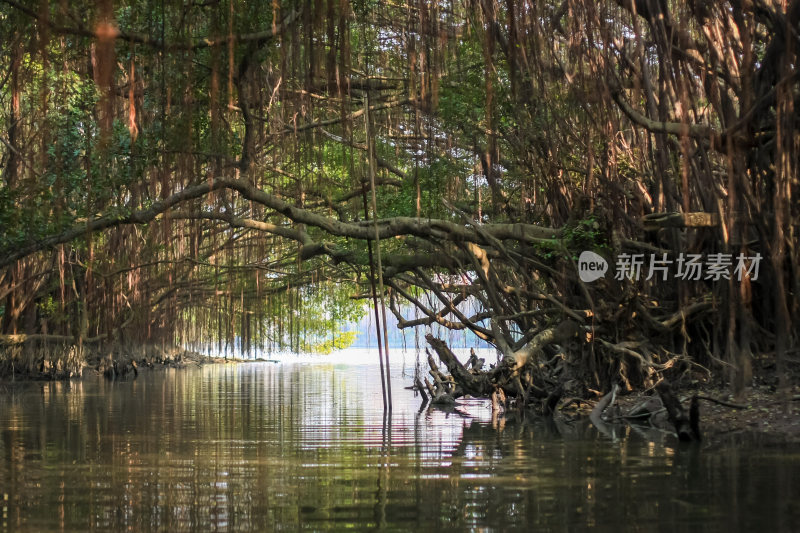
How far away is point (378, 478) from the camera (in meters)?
5.12

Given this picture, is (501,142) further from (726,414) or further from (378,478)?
(378,478)

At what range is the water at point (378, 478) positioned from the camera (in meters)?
3.88

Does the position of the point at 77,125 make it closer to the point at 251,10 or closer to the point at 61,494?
the point at 251,10

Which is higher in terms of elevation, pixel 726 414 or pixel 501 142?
pixel 501 142

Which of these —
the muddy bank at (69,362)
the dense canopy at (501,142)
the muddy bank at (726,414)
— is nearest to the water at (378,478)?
the muddy bank at (726,414)

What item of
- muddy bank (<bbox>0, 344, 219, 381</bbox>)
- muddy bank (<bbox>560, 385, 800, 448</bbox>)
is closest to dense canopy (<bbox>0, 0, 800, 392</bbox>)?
muddy bank (<bbox>560, 385, 800, 448</bbox>)

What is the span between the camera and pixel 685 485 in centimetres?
464

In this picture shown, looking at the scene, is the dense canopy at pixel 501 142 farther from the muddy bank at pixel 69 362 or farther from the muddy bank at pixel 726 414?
the muddy bank at pixel 69 362

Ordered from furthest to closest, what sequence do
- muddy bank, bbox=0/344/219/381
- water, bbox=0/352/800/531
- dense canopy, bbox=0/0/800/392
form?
muddy bank, bbox=0/344/219/381 → dense canopy, bbox=0/0/800/392 → water, bbox=0/352/800/531

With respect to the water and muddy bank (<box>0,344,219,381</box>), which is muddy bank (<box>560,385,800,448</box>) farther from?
muddy bank (<box>0,344,219,381</box>)

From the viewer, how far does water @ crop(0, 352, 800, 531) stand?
3883 millimetres

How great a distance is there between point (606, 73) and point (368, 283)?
1010 cm

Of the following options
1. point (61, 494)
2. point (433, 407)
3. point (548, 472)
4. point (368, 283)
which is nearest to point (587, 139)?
point (548, 472)

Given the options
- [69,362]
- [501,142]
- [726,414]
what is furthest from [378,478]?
[69,362]
